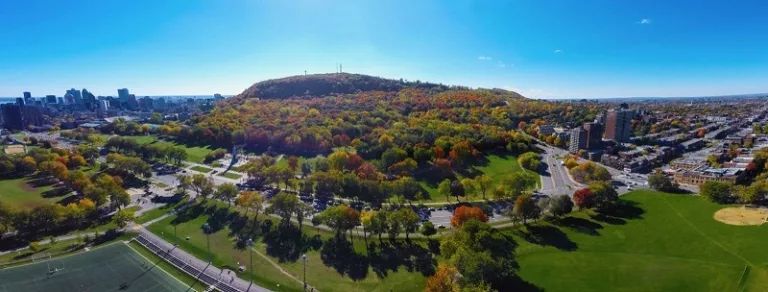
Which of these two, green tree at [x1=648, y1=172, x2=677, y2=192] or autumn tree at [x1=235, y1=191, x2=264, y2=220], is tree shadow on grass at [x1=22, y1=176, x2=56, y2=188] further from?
green tree at [x1=648, y1=172, x2=677, y2=192]

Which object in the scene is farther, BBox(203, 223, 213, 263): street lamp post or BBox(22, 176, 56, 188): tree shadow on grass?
BBox(22, 176, 56, 188): tree shadow on grass

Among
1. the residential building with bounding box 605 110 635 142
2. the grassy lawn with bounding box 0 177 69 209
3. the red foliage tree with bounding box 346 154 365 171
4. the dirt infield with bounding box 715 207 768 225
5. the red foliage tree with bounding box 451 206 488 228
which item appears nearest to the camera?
the red foliage tree with bounding box 451 206 488 228

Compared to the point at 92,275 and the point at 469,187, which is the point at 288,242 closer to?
the point at 92,275

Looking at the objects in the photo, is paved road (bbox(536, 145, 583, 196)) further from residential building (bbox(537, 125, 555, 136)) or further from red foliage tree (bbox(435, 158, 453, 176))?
residential building (bbox(537, 125, 555, 136))

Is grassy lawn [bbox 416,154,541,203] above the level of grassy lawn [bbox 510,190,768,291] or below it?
above

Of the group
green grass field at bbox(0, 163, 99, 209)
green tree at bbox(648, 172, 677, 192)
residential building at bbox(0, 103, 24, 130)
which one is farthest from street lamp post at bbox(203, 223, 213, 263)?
residential building at bbox(0, 103, 24, 130)

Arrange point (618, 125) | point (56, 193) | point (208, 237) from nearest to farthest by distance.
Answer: point (208, 237)
point (56, 193)
point (618, 125)

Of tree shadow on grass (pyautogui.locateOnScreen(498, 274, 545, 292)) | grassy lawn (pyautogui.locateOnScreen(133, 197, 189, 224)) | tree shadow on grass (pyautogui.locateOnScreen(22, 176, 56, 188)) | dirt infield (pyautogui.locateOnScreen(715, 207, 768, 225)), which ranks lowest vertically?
tree shadow on grass (pyautogui.locateOnScreen(498, 274, 545, 292))

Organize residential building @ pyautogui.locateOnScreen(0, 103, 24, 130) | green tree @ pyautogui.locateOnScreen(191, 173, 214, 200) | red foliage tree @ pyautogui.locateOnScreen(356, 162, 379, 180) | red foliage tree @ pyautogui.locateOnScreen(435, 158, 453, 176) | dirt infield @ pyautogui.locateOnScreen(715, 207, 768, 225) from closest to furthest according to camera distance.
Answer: dirt infield @ pyautogui.locateOnScreen(715, 207, 768, 225) → green tree @ pyautogui.locateOnScreen(191, 173, 214, 200) → red foliage tree @ pyautogui.locateOnScreen(356, 162, 379, 180) → red foliage tree @ pyautogui.locateOnScreen(435, 158, 453, 176) → residential building @ pyautogui.locateOnScreen(0, 103, 24, 130)

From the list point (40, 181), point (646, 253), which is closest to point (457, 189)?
point (646, 253)
